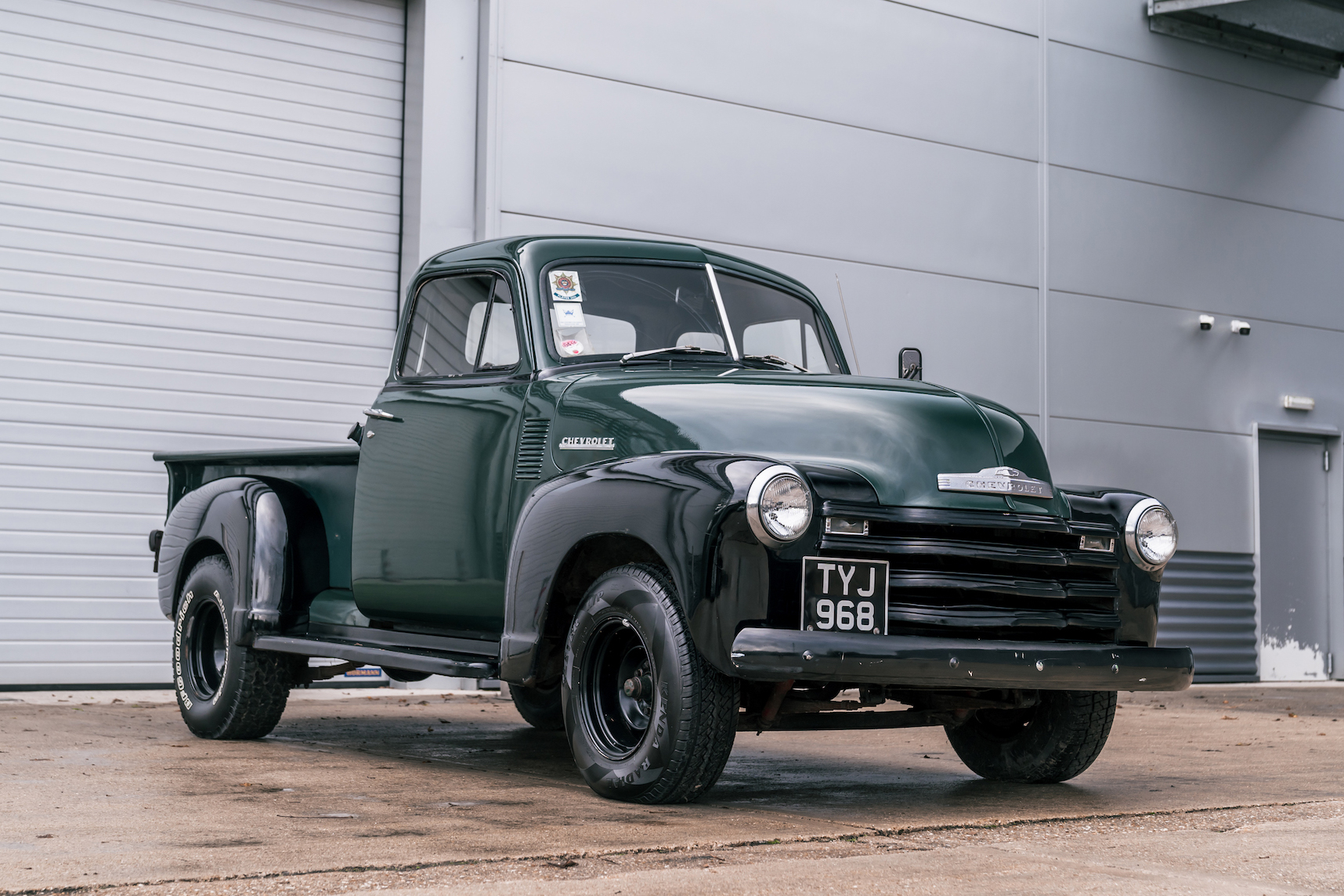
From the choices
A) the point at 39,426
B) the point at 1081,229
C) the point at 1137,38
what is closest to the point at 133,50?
the point at 39,426

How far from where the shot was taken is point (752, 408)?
5.25m

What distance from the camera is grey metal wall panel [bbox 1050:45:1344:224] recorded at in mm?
14469

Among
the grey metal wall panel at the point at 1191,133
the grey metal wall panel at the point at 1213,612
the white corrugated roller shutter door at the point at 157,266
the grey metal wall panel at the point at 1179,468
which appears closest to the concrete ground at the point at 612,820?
the white corrugated roller shutter door at the point at 157,266

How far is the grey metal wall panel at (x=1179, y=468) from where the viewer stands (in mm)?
14008

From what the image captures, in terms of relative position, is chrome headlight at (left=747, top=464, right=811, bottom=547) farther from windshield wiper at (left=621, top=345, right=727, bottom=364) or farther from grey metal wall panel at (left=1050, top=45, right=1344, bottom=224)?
grey metal wall panel at (left=1050, top=45, right=1344, bottom=224)

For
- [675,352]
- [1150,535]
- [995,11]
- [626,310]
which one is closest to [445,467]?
[626,310]

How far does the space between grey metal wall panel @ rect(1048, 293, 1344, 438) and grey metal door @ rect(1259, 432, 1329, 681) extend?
44cm

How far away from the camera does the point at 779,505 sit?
4.56m

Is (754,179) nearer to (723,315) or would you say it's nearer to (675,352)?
(723,315)

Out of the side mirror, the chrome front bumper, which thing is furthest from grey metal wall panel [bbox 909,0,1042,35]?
the chrome front bumper

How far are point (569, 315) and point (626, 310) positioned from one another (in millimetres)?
241

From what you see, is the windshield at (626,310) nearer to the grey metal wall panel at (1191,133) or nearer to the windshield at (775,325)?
the windshield at (775,325)

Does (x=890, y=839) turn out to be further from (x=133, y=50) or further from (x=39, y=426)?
(x=133, y=50)

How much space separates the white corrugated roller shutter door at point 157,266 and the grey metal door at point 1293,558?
9.31 meters
